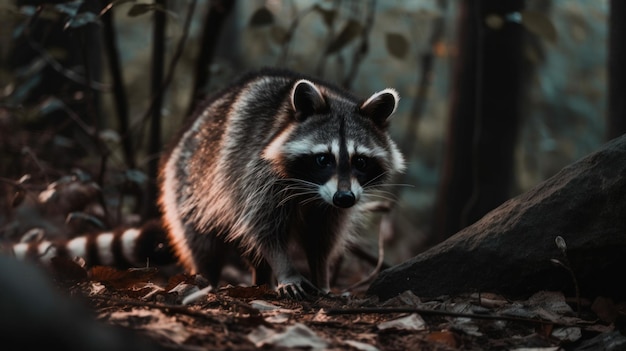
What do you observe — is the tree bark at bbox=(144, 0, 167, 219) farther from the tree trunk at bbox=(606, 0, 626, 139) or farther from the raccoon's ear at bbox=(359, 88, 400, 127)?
the tree trunk at bbox=(606, 0, 626, 139)

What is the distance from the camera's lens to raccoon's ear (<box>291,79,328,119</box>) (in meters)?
3.97

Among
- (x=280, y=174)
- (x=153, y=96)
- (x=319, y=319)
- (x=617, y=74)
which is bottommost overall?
(x=319, y=319)

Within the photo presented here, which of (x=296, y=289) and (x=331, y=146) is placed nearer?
(x=296, y=289)

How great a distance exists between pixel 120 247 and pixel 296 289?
5.75ft

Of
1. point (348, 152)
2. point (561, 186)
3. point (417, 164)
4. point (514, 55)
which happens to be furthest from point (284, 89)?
point (417, 164)

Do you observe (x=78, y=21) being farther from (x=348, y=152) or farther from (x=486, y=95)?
(x=486, y=95)

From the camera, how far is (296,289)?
12.1 feet

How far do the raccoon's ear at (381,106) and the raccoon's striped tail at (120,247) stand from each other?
1.76 m

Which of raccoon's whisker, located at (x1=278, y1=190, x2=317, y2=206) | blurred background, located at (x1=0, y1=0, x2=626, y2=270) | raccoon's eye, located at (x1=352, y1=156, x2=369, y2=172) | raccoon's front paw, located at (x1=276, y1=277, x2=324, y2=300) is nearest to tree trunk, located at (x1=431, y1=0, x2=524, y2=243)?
blurred background, located at (x1=0, y1=0, x2=626, y2=270)

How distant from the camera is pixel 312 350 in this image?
227 centimetres

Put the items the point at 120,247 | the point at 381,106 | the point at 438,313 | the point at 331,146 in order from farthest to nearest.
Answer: the point at 120,247 < the point at 381,106 < the point at 331,146 < the point at 438,313

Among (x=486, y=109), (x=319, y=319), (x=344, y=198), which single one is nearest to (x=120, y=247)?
(x=344, y=198)

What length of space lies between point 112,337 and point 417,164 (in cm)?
1409

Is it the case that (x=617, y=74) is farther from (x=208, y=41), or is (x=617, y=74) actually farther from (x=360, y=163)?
(x=208, y=41)
